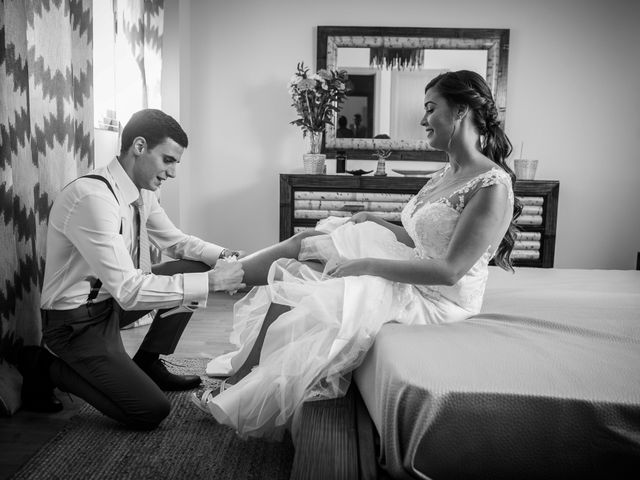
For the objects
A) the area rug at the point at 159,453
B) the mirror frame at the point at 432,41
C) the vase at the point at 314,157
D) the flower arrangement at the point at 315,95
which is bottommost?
the area rug at the point at 159,453

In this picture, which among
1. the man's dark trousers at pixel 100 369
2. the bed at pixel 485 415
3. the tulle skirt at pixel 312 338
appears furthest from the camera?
the man's dark trousers at pixel 100 369

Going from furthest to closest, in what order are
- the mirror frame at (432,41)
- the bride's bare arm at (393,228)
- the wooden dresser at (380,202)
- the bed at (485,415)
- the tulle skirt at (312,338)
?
the mirror frame at (432,41) < the wooden dresser at (380,202) < the bride's bare arm at (393,228) < the tulle skirt at (312,338) < the bed at (485,415)

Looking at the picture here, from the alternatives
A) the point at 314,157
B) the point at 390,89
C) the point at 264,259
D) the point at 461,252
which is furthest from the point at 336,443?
the point at 390,89

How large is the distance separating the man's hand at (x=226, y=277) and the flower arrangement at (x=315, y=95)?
7.59ft

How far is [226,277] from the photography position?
77.4 inches

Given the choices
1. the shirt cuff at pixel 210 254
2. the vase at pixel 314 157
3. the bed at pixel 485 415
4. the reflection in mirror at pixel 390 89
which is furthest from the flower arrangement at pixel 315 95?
the bed at pixel 485 415

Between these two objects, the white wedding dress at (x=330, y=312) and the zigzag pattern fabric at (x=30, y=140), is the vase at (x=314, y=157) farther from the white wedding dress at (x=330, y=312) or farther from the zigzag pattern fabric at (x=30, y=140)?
the white wedding dress at (x=330, y=312)

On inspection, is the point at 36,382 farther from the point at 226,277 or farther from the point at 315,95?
the point at 315,95

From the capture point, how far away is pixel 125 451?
182 centimetres

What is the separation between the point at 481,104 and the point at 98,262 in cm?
136

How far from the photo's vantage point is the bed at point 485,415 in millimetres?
1160

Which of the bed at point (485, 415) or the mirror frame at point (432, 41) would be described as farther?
the mirror frame at point (432, 41)

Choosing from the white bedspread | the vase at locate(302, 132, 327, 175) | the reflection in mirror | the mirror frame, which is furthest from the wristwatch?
the mirror frame

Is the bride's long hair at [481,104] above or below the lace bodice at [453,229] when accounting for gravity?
above
